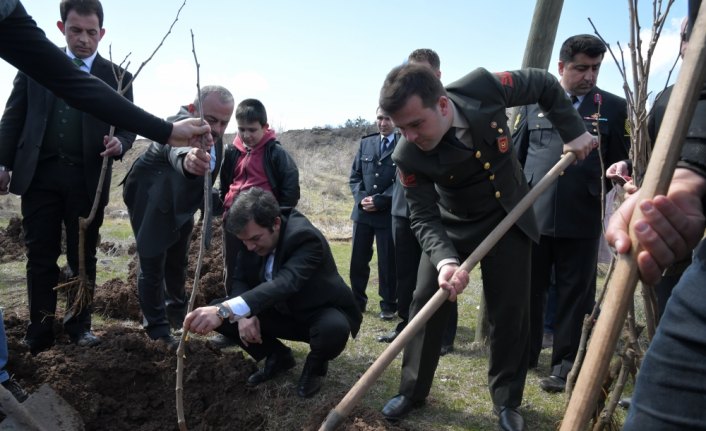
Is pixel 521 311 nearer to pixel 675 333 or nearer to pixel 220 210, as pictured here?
pixel 675 333

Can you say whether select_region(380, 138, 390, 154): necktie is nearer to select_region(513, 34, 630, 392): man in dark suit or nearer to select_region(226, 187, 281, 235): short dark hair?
select_region(513, 34, 630, 392): man in dark suit

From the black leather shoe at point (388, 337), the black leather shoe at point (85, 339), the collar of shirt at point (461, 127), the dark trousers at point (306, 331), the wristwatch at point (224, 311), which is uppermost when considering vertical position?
Answer: the collar of shirt at point (461, 127)

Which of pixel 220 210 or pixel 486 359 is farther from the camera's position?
pixel 220 210

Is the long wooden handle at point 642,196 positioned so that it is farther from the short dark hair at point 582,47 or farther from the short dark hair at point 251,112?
the short dark hair at point 251,112

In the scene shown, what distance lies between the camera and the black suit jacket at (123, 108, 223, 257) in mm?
4145

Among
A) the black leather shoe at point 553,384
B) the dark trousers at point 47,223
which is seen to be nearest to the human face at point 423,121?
the black leather shoe at point 553,384

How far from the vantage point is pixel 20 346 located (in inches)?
149

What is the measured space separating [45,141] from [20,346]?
1.38 meters

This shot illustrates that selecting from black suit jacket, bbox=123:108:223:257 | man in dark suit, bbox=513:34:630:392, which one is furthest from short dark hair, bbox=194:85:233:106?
man in dark suit, bbox=513:34:630:392

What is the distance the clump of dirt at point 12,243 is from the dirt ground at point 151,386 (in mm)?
3908

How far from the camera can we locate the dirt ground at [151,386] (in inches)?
134

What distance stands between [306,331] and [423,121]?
5.65ft

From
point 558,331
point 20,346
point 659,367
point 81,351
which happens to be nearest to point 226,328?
point 81,351

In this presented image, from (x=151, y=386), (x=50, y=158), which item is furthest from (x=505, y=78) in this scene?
(x=50, y=158)
